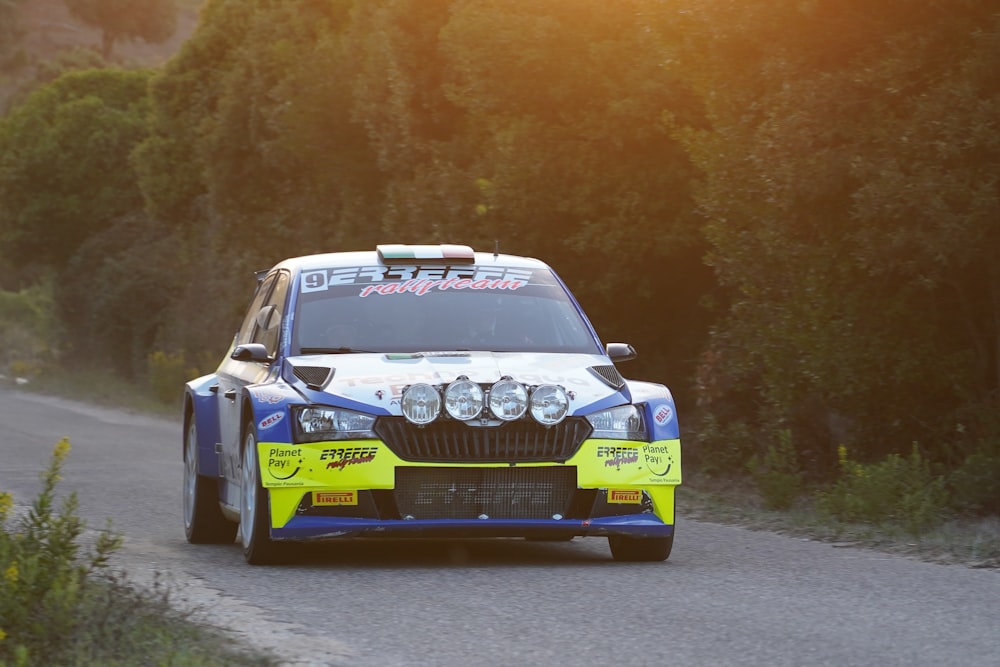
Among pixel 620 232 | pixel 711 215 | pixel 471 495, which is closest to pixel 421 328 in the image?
pixel 471 495

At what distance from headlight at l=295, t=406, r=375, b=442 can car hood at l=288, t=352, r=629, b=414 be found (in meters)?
0.07

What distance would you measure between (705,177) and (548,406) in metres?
9.51

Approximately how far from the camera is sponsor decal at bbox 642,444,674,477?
9.90 m

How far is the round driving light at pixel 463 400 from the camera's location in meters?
9.55

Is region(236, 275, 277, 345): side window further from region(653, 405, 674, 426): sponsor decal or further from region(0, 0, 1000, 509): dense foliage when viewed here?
region(0, 0, 1000, 509): dense foliage

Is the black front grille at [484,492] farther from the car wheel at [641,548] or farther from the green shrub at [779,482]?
the green shrub at [779,482]

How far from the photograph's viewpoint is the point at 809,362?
14383 mm

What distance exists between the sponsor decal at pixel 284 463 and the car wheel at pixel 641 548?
65.6 inches

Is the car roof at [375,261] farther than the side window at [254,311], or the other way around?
the side window at [254,311]

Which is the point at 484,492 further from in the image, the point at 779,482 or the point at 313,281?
the point at 779,482

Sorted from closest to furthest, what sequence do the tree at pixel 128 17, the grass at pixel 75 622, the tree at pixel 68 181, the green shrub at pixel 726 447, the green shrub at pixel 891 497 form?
1. the grass at pixel 75 622
2. the green shrub at pixel 891 497
3. the green shrub at pixel 726 447
4. the tree at pixel 68 181
5. the tree at pixel 128 17

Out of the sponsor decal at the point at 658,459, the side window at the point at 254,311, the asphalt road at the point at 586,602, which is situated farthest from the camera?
the side window at the point at 254,311

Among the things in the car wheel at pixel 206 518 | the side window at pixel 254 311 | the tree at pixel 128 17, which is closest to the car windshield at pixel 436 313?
the side window at pixel 254 311

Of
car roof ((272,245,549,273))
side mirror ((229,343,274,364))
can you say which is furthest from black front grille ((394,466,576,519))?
car roof ((272,245,549,273))
